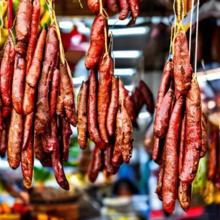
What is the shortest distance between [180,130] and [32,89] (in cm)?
74

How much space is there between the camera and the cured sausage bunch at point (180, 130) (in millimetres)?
1868

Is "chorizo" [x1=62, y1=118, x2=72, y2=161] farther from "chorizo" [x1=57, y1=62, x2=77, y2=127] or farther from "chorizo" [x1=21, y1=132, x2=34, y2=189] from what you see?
"chorizo" [x1=21, y1=132, x2=34, y2=189]

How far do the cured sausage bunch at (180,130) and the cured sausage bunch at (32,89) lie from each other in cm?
52

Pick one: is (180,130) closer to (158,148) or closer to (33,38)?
(158,148)

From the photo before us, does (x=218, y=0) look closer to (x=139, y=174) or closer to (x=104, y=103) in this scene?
(x=104, y=103)

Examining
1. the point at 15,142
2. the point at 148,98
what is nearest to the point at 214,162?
the point at 148,98

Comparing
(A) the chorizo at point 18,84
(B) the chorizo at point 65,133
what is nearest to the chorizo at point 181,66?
(B) the chorizo at point 65,133

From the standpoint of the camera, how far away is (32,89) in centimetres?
201

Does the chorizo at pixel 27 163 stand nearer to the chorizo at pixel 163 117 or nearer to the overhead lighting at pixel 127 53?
the chorizo at pixel 163 117

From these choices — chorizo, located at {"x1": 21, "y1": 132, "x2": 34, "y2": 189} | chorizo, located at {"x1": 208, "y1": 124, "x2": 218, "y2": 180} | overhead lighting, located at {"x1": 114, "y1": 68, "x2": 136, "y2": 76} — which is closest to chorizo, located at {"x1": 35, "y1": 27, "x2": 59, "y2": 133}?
chorizo, located at {"x1": 21, "y1": 132, "x2": 34, "y2": 189}

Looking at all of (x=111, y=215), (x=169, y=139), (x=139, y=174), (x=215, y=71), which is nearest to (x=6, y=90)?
(x=169, y=139)

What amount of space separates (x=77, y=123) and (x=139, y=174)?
18.5 ft

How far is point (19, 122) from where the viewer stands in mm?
2105

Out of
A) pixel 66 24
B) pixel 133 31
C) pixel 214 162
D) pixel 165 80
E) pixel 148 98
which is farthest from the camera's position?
pixel 133 31
